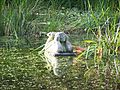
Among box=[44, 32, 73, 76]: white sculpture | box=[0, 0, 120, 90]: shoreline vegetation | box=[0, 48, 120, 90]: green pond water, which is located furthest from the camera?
box=[44, 32, 73, 76]: white sculpture

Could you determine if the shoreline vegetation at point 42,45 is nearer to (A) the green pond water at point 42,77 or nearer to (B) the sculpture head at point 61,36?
(A) the green pond water at point 42,77

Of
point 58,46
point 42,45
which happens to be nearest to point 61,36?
point 58,46

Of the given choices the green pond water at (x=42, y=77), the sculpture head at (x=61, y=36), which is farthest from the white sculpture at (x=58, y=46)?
the green pond water at (x=42, y=77)

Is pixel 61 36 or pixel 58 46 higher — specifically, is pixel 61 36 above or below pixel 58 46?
above

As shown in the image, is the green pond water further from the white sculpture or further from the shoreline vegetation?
the white sculpture

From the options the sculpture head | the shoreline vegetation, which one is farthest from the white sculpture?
the shoreline vegetation

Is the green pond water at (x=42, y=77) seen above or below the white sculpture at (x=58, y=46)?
below

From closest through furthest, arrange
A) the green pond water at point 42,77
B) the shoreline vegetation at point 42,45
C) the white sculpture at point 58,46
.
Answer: the green pond water at point 42,77 < the shoreline vegetation at point 42,45 < the white sculpture at point 58,46

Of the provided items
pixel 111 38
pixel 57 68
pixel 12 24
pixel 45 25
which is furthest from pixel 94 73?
pixel 45 25

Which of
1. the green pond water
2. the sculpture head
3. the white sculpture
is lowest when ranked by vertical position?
the green pond water

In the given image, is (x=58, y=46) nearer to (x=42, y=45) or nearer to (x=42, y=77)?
(x=42, y=45)

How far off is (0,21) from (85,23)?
163cm

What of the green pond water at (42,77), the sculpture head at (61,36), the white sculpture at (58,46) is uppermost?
the sculpture head at (61,36)

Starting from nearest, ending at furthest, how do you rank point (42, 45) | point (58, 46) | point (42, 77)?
point (42, 77), point (58, 46), point (42, 45)
